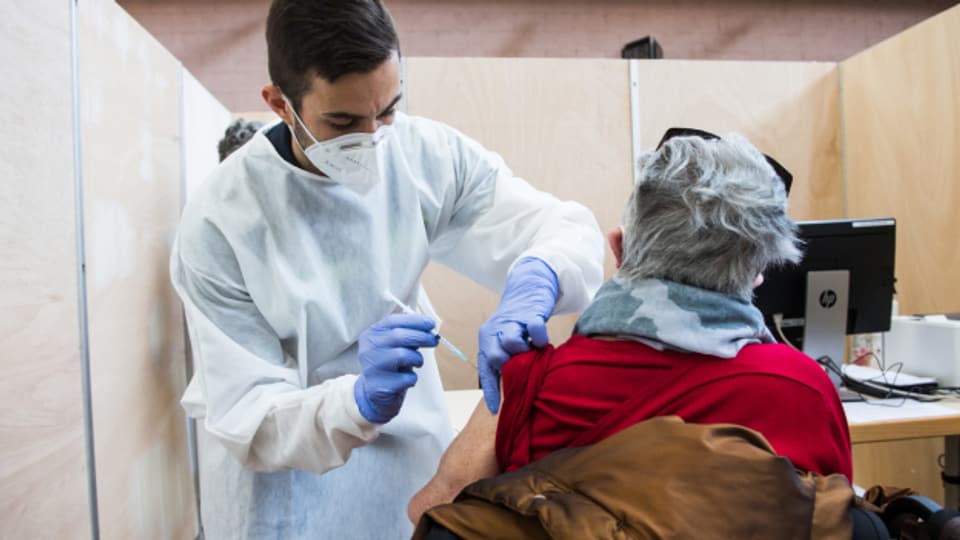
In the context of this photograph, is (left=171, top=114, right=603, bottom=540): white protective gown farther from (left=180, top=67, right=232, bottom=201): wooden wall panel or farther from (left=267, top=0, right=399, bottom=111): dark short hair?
(left=180, top=67, right=232, bottom=201): wooden wall panel

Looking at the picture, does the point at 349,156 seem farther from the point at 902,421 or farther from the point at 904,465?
the point at 904,465

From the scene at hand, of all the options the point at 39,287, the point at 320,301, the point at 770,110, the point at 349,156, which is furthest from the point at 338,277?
the point at 770,110

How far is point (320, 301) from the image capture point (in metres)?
1.09

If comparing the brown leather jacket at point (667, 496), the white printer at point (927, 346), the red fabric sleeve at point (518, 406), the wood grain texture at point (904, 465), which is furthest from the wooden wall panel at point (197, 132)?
the wood grain texture at point (904, 465)

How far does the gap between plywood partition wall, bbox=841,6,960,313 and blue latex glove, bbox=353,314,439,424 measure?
88.4 inches

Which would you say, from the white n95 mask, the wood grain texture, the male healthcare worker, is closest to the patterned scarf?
the male healthcare worker

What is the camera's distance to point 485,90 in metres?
2.65

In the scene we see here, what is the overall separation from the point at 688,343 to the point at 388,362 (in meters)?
0.41

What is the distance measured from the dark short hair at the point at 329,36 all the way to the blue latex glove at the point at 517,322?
1.33 ft

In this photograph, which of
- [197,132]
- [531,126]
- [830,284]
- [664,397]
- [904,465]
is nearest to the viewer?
[664,397]

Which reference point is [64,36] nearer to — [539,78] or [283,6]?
[283,6]


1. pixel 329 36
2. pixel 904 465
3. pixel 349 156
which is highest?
pixel 329 36

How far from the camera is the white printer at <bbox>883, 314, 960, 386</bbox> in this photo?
1872mm

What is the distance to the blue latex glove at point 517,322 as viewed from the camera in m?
0.96
